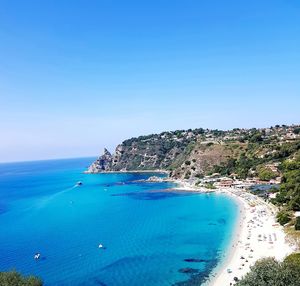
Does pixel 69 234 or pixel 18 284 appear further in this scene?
pixel 69 234

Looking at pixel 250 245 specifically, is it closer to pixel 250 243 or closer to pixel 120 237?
pixel 250 243

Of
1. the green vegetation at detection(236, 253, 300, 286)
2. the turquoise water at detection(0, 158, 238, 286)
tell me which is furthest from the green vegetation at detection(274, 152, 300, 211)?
the green vegetation at detection(236, 253, 300, 286)

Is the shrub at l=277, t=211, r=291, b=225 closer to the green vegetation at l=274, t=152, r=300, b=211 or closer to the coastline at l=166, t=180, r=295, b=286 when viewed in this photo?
the coastline at l=166, t=180, r=295, b=286

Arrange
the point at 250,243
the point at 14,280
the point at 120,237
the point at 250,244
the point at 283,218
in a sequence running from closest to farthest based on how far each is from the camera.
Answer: the point at 14,280 → the point at 250,244 → the point at 250,243 → the point at 283,218 → the point at 120,237

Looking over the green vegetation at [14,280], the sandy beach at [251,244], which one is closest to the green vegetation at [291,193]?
the sandy beach at [251,244]

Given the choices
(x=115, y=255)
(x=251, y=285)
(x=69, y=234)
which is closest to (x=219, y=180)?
(x=69, y=234)

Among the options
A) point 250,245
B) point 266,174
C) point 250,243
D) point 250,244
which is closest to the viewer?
point 250,245

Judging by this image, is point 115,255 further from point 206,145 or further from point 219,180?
point 206,145

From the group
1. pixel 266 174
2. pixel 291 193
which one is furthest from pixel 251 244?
pixel 266 174
